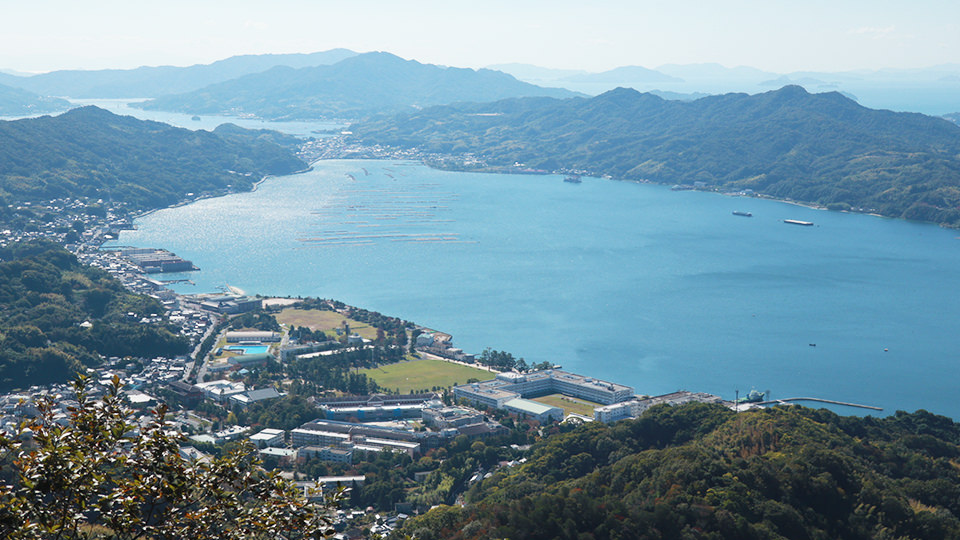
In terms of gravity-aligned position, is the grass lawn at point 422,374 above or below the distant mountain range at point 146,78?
below

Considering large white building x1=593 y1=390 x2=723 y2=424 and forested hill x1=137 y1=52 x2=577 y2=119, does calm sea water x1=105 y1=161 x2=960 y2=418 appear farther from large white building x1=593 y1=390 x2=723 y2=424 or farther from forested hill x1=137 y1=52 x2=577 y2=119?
forested hill x1=137 y1=52 x2=577 y2=119

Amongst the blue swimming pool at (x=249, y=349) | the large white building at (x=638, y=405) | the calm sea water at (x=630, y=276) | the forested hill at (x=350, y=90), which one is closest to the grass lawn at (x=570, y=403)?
the large white building at (x=638, y=405)

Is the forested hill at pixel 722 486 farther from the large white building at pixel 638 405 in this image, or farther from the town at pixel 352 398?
the large white building at pixel 638 405

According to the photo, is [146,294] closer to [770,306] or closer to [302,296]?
[302,296]

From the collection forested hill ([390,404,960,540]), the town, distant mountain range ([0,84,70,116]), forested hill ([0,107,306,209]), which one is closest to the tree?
forested hill ([390,404,960,540])

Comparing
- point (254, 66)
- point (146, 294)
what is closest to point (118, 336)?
point (146, 294)

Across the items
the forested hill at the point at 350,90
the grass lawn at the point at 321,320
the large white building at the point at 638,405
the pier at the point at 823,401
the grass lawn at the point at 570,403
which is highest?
the forested hill at the point at 350,90
